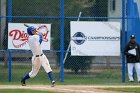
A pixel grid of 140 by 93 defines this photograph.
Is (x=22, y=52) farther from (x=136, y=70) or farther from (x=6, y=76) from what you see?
(x=136, y=70)

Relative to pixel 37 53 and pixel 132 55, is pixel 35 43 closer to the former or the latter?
pixel 37 53

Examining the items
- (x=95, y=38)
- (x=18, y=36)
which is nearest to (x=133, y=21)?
(x=95, y=38)

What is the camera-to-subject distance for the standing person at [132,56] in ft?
70.1

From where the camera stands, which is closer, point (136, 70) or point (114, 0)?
point (136, 70)

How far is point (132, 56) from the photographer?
21.4m

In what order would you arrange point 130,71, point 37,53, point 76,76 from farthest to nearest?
point 76,76 < point 130,71 < point 37,53

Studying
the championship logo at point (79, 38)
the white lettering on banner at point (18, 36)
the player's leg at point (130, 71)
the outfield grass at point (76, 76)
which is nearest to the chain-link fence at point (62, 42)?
the outfield grass at point (76, 76)

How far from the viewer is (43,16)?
22.1 metres

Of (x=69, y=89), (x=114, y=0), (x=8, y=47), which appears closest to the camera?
(x=69, y=89)

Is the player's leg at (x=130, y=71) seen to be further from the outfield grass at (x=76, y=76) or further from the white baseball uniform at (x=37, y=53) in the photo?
the white baseball uniform at (x=37, y=53)

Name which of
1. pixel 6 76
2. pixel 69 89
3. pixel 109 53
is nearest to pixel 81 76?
pixel 109 53

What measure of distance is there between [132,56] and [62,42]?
2868 mm

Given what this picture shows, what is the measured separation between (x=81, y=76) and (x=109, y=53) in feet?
5.67

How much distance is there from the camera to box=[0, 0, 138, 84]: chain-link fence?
851 inches
